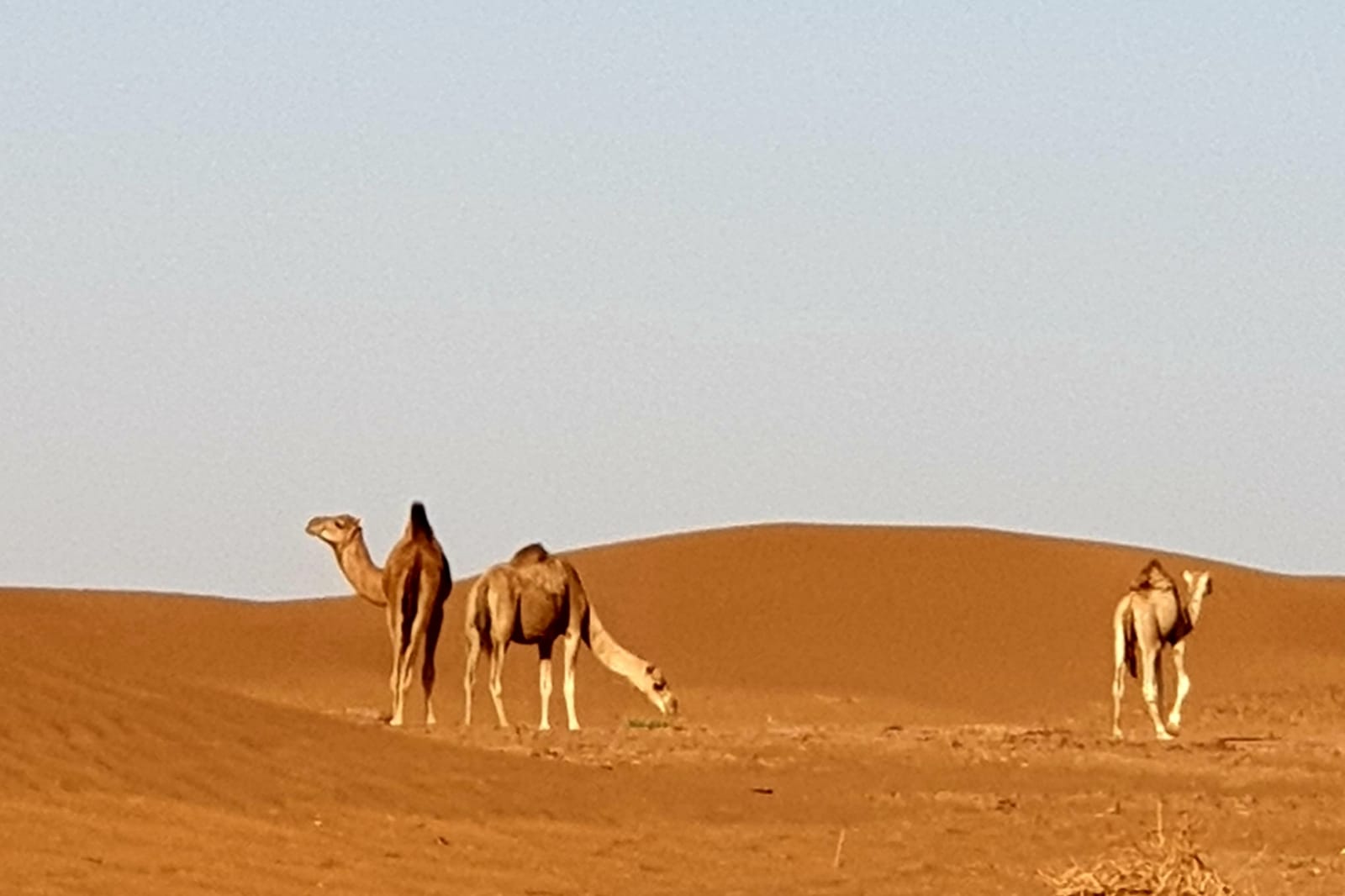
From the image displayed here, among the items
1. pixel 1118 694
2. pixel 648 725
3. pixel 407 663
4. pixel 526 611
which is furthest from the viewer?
pixel 648 725

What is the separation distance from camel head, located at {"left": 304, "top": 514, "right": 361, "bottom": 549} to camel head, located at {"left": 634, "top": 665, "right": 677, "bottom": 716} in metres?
2.91

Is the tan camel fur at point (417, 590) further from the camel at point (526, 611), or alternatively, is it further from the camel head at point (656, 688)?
the camel head at point (656, 688)

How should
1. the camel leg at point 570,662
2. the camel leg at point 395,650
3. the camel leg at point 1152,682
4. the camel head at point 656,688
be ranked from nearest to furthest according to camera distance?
the camel leg at point 395,650 < the camel leg at point 570,662 < the camel leg at point 1152,682 < the camel head at point 656,688

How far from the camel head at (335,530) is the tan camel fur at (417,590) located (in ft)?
4.46

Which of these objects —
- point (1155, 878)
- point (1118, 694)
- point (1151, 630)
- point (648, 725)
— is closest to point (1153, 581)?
point (1151, 630)

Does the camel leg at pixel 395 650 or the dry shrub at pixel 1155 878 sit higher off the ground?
the camel leg at pixel 395 650

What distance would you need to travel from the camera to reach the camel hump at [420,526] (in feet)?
86.4

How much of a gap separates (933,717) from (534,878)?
25.8m

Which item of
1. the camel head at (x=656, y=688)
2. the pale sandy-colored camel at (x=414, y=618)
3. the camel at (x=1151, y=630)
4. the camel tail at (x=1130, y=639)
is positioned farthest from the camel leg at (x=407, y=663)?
the camel tail at (x=1130, y=639)

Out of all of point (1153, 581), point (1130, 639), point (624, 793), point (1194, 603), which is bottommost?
point (624, 793)

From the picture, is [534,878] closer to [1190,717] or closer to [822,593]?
[1190,717]

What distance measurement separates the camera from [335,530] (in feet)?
91.9

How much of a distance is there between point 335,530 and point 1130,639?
6575 mm

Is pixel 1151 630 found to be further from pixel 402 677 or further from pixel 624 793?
pixel 624 793
